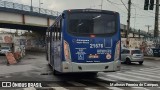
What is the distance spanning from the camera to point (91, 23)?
1648cm

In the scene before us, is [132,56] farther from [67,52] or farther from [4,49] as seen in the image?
[4,49]

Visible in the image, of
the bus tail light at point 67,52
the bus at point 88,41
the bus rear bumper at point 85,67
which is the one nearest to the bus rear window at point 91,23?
the bus at point 88,41

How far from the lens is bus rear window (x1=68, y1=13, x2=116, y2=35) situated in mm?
16344

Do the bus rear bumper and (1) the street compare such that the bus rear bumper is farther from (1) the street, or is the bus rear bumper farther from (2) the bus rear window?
(2) the bus rear window

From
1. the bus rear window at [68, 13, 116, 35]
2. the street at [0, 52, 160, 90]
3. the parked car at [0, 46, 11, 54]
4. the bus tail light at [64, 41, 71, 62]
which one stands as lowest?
the street at [0, 52, 160, 90]

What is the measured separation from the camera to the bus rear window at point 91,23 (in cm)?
1634

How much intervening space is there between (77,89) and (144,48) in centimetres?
4457

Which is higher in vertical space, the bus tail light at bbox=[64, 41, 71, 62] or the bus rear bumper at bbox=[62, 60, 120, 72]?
the bus tail light at bbox=[64, 41, 71, 62]

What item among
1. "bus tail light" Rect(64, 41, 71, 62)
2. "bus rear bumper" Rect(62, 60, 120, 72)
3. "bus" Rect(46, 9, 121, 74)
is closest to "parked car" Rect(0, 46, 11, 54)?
"bus" Rect(46, 9, 121, 74)

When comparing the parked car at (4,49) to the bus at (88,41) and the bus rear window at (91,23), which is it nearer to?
the bus at (88,41)

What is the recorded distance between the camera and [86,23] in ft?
53.8

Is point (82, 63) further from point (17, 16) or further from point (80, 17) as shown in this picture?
point (17, 16)

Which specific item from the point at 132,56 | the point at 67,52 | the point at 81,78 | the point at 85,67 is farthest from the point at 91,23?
the point at 132,56

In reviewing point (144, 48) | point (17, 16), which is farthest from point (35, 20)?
point (144, 48)
